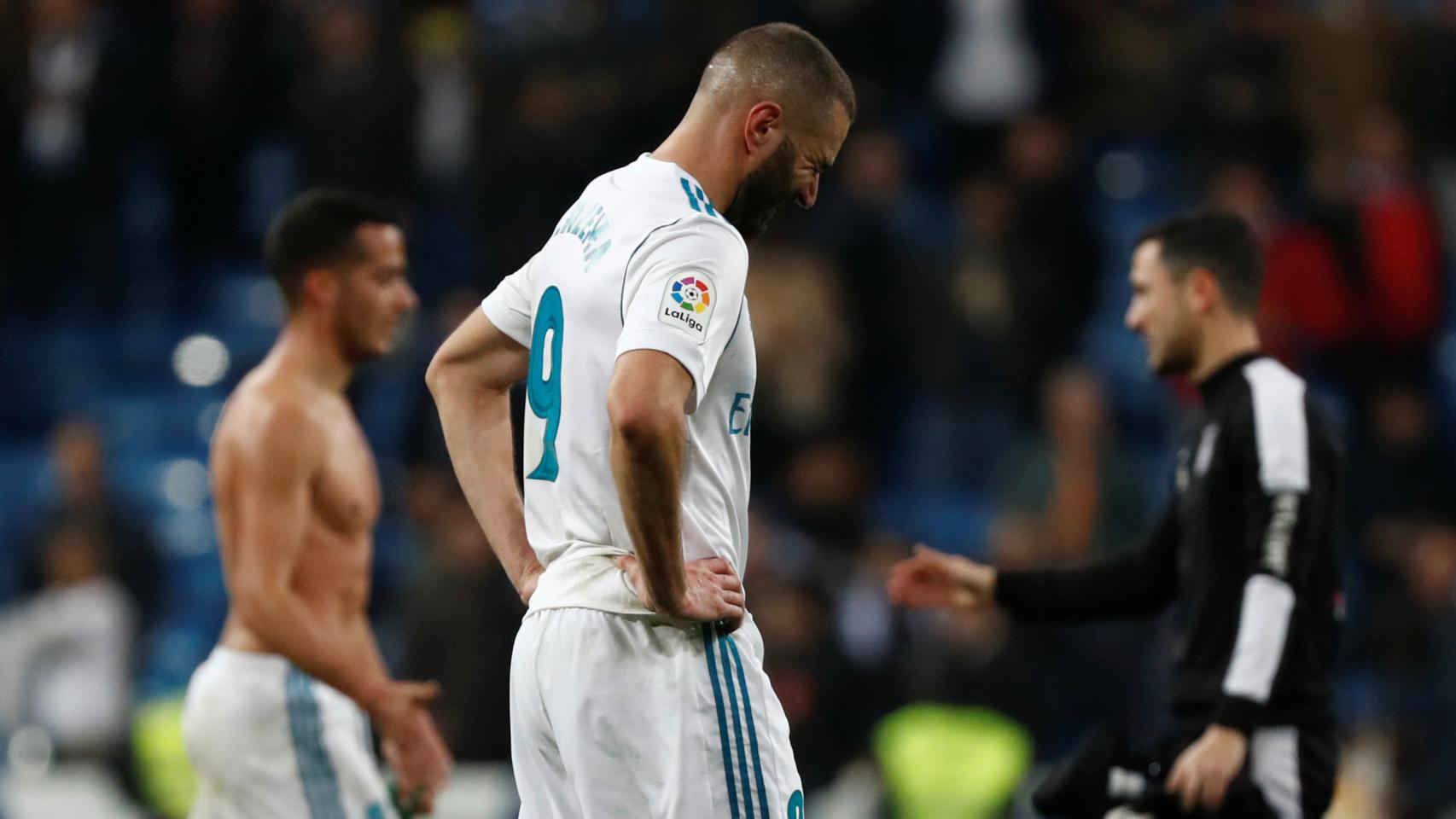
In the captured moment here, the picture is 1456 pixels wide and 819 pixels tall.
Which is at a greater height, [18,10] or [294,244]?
[18,10]

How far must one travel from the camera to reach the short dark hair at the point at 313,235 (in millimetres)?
6504

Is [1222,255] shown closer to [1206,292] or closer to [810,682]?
[1206,292]

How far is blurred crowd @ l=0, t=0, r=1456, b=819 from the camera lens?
10180mm

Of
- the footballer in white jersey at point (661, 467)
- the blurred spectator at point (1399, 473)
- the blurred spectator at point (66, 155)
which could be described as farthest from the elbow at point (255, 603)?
the blurred spectator at point (66, 155)

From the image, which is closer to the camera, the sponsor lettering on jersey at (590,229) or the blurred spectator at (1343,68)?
the sponsor lettering on jersey at (590,229)

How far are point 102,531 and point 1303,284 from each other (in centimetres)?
744

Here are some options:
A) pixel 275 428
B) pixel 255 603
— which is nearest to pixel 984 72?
pixel 275 428

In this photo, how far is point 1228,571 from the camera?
5.66 m

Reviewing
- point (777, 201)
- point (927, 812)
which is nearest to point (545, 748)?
point (777, 201)

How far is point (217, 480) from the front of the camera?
6.19m

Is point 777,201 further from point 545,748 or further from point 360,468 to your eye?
point 360,468

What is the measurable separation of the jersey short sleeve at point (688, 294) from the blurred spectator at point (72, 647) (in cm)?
769

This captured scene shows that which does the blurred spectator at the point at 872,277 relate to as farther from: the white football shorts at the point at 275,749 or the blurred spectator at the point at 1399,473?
the white football shorts at the point at 275,749

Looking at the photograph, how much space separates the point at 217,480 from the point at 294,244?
85cm
